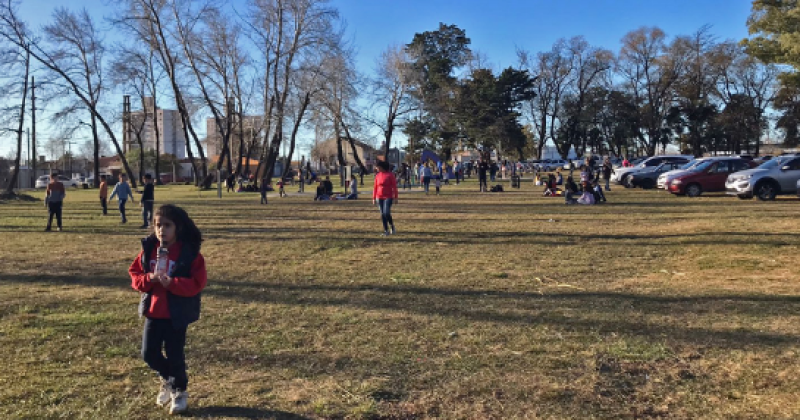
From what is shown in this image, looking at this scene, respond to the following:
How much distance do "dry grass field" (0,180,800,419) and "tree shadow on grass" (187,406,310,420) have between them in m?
0.02

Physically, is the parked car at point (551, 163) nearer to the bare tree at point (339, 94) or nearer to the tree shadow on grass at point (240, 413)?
the bare tree at point (339, 94)

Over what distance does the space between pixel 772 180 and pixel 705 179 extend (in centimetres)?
347

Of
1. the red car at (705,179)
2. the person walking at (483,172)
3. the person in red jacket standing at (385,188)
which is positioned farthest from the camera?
the person walking at (483,172)

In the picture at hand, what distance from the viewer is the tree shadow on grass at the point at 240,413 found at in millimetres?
3662

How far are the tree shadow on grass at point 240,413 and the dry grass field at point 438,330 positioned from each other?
0.02 meters

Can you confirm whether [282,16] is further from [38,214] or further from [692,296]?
[692,296]

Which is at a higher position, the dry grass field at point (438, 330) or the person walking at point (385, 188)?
the person walking at point (385, 188)

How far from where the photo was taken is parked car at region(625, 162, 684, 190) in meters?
28.2

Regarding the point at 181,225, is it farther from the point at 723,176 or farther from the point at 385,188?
the point at 723,176

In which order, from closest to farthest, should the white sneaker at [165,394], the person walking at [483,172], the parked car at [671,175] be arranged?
1. the white sneaker at [165,394]
2. the parked car at [671,175]
3. the person walking at [483,172]

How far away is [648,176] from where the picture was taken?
2828cm

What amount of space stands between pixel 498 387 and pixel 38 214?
22452 millimetres

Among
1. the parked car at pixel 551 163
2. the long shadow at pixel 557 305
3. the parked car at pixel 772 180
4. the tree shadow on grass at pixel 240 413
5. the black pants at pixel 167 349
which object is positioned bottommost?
the tree shadow on grass at pixel 240 413

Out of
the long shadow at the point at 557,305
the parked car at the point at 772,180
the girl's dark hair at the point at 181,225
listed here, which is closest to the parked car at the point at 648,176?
the parked car at the point at 772,180
